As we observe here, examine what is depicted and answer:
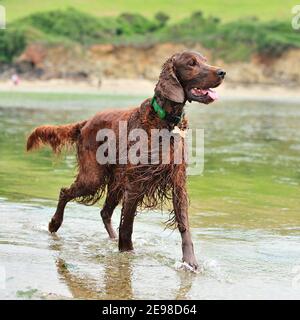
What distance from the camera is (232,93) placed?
5019cm

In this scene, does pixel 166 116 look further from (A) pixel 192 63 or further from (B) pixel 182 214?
(B) pixel 182 214

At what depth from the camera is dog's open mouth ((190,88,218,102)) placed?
6977 mm

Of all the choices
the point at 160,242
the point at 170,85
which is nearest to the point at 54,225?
the point at 160,242

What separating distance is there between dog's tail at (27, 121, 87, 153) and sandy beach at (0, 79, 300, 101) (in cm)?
3935

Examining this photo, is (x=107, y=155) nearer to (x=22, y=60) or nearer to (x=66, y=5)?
(x=22, y=60)

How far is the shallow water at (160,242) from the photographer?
20.4 ft

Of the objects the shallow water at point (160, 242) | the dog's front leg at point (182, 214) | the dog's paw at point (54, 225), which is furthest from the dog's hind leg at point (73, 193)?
the dog's front leg at point (182, 214)

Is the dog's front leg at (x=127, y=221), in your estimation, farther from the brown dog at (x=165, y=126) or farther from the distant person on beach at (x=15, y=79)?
the distant person on beach at (x=15, y=79)

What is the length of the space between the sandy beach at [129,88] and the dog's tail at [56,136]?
129 feet

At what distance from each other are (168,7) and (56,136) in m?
58.5

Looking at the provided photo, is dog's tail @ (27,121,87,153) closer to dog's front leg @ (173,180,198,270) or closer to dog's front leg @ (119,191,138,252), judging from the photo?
dog's front leg @ (119,191,138,252)

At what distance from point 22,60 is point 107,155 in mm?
45436

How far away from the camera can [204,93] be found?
702 centimetres

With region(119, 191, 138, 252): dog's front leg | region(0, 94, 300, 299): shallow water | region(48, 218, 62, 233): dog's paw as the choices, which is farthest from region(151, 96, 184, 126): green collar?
region(48, 218, 62, 233): dog's paw
